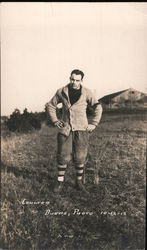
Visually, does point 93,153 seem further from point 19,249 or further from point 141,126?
point 19,249

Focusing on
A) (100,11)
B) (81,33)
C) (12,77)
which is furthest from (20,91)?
(100,11)

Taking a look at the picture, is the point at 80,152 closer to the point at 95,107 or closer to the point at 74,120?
the point at 74,120

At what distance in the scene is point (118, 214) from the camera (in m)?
2.78

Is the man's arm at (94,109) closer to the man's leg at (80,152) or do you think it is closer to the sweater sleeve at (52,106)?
the man's leg at (80,152)

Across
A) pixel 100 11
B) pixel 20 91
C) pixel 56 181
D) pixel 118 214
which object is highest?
pixel 100 11

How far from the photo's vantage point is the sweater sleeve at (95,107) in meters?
2.78

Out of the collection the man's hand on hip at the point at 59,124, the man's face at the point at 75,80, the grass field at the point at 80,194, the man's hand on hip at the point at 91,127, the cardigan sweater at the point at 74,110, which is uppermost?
the man's face at the point at 75,80

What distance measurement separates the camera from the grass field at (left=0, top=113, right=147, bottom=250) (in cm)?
272

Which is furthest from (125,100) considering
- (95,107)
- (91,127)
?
(91,127)

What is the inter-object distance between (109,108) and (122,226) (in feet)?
3.19

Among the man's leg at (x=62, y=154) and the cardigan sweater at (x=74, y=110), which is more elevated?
the cardigan sweater at (x=74, y=110)

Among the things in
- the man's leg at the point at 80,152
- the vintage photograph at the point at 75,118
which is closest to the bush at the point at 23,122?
the vintage photograph at the point at 75,118

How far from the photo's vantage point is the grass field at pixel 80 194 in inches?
107

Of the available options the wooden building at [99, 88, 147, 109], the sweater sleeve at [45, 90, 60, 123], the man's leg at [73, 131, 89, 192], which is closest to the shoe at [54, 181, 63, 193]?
the man's leg at [73, 131, 89, 192]
